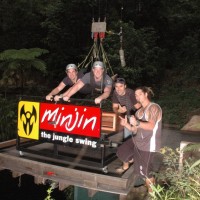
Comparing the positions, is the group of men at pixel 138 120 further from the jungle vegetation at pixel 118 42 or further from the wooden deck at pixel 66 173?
the jungle vegetation at pixel 118 42

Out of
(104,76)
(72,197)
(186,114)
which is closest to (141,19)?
(186,114)

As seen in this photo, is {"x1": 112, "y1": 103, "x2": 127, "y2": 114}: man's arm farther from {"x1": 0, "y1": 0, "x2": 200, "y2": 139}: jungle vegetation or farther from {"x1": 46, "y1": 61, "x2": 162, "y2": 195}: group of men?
{"x1": 0, "y1": 0, "x2": 200, "y2": 139}: jungle vegetation

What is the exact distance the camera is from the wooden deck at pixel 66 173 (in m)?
4.83

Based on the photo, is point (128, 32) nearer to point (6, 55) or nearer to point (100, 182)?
point (6, 55)

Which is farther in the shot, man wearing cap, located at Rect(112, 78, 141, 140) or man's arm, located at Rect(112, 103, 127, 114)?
man's arm, located at Rect(112, 103, 127, 114)

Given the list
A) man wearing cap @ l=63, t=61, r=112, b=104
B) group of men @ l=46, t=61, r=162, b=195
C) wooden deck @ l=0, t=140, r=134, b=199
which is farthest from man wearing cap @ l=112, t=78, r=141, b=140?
wooden deck @ l=0, t=140, r=134, b=199

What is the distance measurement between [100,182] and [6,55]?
9582mm

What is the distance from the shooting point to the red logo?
15.7 feet

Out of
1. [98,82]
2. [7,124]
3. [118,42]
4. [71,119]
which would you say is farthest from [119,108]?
[118,42]

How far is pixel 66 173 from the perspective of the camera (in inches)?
207

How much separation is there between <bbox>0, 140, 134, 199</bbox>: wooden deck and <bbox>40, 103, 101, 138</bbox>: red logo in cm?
73

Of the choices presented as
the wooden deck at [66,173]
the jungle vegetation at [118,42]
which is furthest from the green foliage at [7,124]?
the wooden deck at [66,173]

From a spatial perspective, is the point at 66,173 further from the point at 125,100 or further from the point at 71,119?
the point at 125,100

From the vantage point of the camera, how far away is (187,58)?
17.6m
